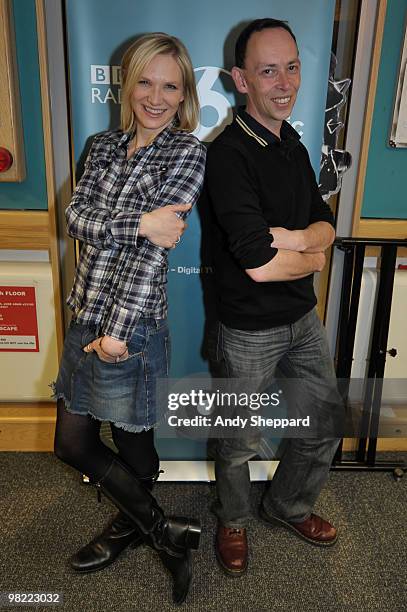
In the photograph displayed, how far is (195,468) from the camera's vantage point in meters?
2.29

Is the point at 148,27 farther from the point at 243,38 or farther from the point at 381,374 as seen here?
the point at 381,374

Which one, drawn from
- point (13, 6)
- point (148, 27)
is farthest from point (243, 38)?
point (13, 6)

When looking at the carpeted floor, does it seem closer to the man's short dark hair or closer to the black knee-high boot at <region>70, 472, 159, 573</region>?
the black knee-high boot at <region>70, 472, 159, 573</region>

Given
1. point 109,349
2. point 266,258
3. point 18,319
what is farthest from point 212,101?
point 18,319

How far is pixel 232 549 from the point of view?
6.01ft

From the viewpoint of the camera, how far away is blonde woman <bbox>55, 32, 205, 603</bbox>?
1.40m

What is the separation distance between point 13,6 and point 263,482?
207 centimetres

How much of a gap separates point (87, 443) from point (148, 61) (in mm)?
1097

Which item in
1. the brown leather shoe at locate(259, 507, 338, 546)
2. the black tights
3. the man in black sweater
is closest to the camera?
the man in black sweater

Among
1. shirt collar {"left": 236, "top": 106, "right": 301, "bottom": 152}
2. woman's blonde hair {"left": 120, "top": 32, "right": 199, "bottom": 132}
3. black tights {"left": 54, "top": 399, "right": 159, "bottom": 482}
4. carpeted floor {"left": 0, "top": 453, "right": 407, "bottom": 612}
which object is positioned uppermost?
woman's blonde hair {"left": 120, "top": 32, "right": 199, "bottom": 132}

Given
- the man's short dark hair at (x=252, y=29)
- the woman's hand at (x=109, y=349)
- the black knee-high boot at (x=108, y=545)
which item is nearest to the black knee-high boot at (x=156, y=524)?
the black knee-high boot at (x=108, y=545)

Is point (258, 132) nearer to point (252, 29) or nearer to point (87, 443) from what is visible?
point (252, 29)

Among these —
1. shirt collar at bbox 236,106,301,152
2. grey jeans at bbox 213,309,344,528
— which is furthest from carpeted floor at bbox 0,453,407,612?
shirt collar at bbox 236,106,301,152

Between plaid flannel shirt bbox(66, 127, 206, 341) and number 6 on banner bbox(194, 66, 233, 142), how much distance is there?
43 centimetres
